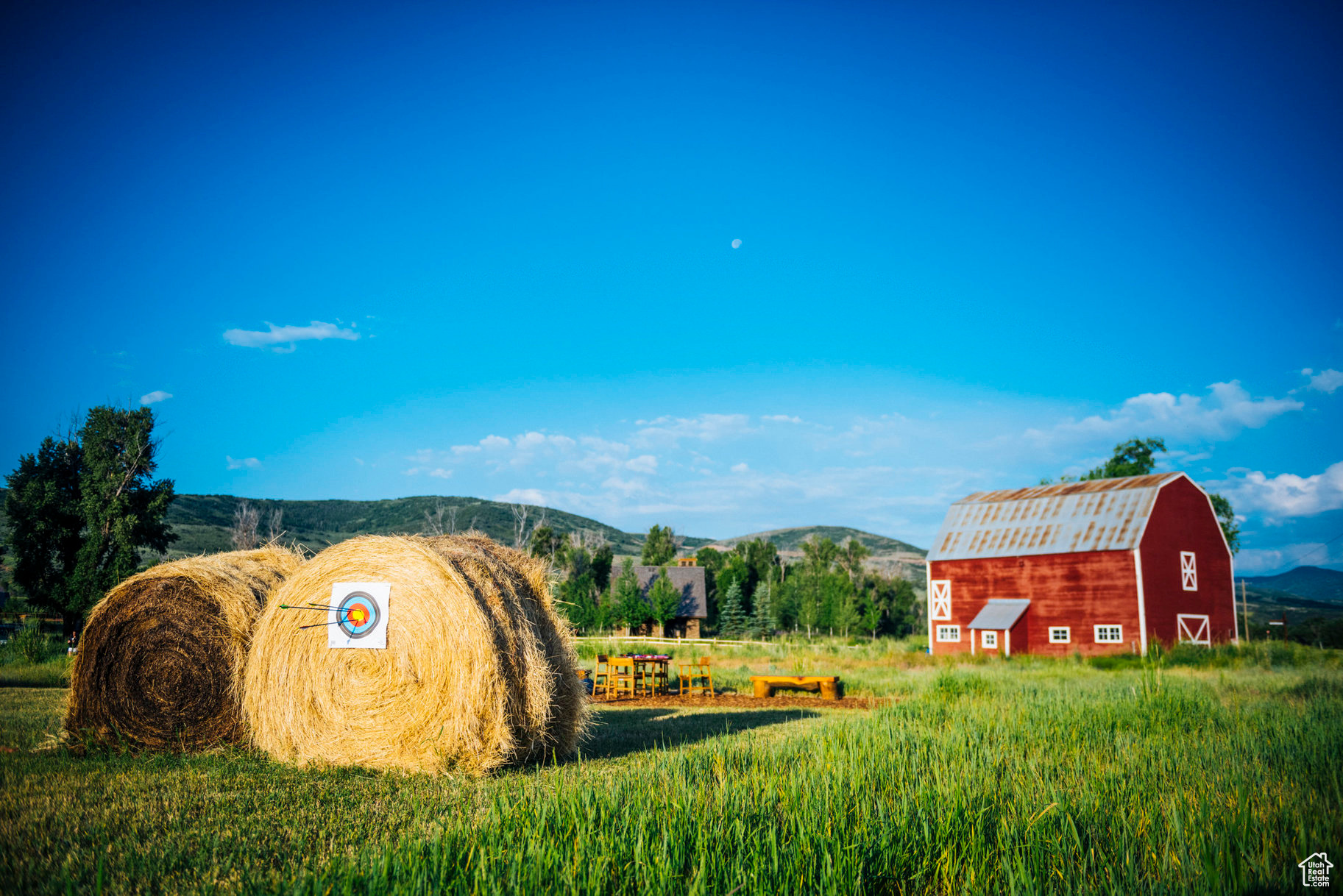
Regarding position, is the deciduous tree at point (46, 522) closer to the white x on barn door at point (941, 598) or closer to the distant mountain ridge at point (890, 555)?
the white x on barn door at point (941, 598)

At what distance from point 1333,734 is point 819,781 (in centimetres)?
626

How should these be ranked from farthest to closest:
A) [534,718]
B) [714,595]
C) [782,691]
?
[714,595]
[782,691]
[534,718]

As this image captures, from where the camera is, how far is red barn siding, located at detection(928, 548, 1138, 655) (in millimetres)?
29969

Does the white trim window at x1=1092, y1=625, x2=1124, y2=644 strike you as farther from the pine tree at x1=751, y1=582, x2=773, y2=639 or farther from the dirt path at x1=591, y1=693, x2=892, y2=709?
the pine tree at x1=751, y1=582, x2=773, y2=639

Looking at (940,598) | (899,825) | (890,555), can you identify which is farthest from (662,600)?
(890,555)

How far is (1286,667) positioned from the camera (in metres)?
22.3

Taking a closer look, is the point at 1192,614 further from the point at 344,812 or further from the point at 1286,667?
the point at 344,812

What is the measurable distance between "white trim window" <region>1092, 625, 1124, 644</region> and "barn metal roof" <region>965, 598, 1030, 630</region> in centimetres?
289

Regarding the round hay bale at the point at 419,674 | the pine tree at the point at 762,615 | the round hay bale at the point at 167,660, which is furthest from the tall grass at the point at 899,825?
the pine tree at the point at 762,615

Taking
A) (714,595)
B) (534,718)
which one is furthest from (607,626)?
(534,718)

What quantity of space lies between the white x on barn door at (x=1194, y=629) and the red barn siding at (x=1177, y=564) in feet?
0.77

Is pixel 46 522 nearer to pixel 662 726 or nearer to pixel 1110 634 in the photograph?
pixel 662 726

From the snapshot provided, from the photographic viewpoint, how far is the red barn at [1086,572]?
30.2 metres

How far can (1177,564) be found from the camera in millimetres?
31656
